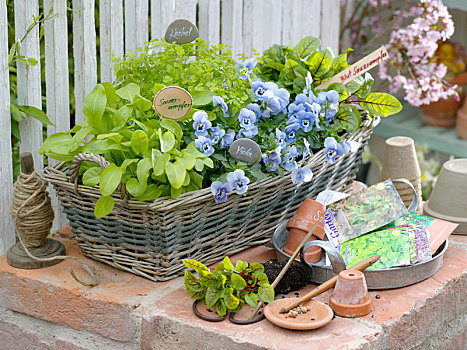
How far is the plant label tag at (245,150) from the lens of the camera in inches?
66.0

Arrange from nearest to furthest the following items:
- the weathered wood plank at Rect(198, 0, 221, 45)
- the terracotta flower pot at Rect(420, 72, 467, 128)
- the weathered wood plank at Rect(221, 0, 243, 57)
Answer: the weathered wood plank at Rect(198, 0, 221, 45) < the weathered wood plank at Rect(221, 0, 243, 57) < the terracotta flower pot at Rect(420, 72, 467, 128)

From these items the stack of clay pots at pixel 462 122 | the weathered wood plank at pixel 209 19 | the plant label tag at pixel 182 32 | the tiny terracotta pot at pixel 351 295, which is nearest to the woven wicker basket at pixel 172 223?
the tiny terracotta pot at pixel 351 295

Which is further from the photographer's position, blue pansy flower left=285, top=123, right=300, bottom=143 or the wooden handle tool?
blue pansy flower left=285, top=123, right=300, bottom=143

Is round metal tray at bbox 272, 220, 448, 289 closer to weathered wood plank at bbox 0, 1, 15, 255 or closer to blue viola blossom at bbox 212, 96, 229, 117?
blue viola blossom at bbox 212, 96, 229, 117

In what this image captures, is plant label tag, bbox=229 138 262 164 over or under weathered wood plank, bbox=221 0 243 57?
under

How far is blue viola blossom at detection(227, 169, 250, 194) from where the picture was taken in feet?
5.38

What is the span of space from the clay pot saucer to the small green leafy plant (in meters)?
0.03

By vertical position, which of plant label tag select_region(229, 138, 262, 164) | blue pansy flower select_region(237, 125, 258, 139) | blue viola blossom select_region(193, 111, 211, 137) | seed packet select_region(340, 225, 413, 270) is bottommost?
seed packet select_region(340, 225, 413, 270)

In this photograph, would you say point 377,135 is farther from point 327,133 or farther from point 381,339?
point 381,339

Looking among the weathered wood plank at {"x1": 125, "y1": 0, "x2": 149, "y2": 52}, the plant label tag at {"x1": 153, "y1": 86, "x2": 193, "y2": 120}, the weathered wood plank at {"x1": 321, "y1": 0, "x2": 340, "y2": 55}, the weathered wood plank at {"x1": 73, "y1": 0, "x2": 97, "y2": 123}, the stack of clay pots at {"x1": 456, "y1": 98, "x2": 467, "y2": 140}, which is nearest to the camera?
→ the plant label tag at {"x1": 153, "y1": 86, "x2": 193, "y2": 120}

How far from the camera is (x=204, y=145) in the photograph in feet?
5.46

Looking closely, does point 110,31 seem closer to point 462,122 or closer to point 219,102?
point 219,102

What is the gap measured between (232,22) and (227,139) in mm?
861

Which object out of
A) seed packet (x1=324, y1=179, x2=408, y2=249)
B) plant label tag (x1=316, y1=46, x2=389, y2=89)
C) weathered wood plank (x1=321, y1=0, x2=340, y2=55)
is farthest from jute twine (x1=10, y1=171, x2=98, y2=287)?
weathered wood plank (x1=321, y1=0, x2=340, y2=55)
